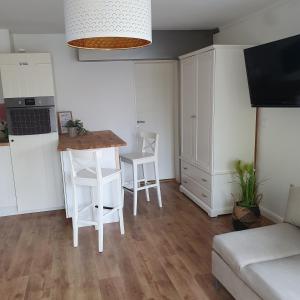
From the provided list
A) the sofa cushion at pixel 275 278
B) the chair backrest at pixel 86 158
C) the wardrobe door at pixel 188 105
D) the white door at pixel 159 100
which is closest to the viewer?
the sofa cushion at pixel 275 278

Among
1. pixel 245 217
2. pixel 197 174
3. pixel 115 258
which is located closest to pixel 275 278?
pixel 245 217

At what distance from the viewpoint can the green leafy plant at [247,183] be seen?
3287mm

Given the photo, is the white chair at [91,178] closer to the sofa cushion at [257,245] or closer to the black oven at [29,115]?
the black oven at [29,115]

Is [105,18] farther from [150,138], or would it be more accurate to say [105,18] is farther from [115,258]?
[150,138]

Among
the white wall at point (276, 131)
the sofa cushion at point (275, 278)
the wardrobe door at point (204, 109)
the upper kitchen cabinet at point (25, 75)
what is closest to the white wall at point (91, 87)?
the upper kitchen cabinet at point (25, 75)

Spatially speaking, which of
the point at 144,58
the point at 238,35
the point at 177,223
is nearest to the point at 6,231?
the point at 177,223

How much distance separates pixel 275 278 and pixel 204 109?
7.21 ft

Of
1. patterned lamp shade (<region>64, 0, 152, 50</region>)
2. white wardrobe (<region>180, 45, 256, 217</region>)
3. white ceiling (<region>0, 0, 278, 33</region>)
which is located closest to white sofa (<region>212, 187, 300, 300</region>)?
white wardrobe (<region>180, 45, 256, 217</region>)

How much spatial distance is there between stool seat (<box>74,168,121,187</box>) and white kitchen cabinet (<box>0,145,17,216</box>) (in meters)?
1.19

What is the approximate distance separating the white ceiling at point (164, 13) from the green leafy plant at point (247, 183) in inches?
67.4

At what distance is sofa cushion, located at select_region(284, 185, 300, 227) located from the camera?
8.04 feet

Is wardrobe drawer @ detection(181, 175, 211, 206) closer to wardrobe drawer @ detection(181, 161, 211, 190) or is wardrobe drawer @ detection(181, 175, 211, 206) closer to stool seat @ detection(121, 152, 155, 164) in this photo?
wardrobe drawer @ detection(181, 161, 211, 190)

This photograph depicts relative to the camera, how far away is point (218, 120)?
345cm

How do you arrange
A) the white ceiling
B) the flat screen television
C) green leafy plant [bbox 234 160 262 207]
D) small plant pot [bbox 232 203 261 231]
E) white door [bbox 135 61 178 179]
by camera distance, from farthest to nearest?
white door [bbox 135 61 178 179], green leafy plant [bbox 234 160 262 207], small plant pot [bbox 232 203 261 231], the white ceiling, the flat screen television
